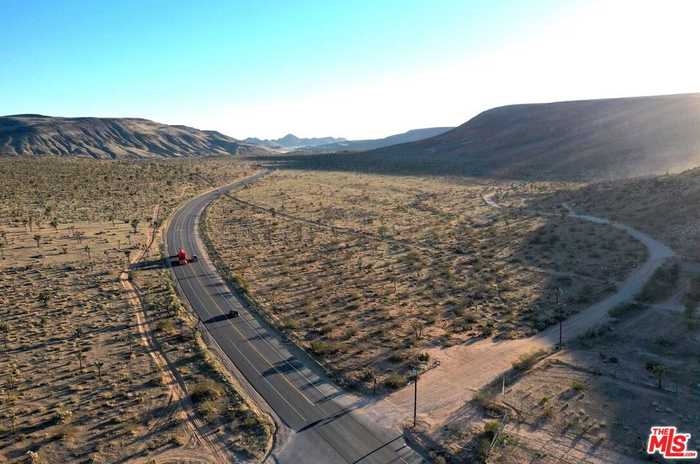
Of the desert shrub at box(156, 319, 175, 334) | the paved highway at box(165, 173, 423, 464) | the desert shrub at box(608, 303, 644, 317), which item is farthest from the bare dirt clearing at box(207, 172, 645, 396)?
the desert shrub at box(156, 319, 175, 334)

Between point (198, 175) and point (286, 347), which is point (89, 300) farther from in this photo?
point (198, 175)

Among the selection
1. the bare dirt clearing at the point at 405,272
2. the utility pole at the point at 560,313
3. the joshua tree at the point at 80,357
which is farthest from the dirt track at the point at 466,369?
the joshua tree at the point at 80,357

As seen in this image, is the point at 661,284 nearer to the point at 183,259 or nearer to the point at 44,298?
the point at 183,259

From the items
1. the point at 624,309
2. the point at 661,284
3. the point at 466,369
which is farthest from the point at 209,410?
the point at 661,284
